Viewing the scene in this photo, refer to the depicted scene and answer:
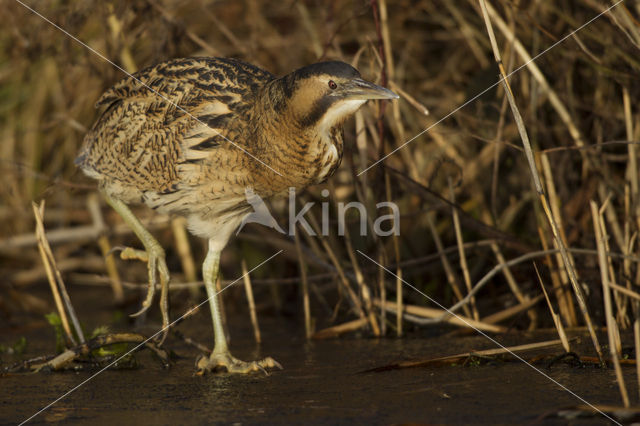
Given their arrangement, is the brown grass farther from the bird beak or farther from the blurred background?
the bird beak

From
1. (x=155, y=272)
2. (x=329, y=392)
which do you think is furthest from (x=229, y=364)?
(x=155, y=272)

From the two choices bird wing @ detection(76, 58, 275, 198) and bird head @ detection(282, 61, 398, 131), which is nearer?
bird head @ detection(282, 61, 398, 131)

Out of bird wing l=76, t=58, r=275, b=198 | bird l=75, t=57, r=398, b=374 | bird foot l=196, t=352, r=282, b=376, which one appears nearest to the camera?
bird l=75, t=57, r=398, b=374

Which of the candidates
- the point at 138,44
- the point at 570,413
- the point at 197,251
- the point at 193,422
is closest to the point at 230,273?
the point at 197,251

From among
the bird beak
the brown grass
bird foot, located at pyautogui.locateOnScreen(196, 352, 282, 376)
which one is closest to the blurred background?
the brown grass

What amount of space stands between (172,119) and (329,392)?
1.79m

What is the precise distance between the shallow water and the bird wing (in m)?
1.09

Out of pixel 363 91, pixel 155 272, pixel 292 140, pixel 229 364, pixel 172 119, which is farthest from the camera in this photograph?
pixel 155 272

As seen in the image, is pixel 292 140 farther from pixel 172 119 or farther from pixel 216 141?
pixel 172 119

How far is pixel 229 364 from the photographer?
13.5 feet

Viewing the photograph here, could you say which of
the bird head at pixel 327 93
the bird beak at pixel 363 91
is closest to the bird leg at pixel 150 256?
the bird head at pixel 327 93

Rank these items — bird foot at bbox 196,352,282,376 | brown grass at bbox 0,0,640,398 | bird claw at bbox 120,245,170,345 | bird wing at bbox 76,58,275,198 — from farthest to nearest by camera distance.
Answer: brown grass at bbox 0,0,640,398
bird claw at bbox 120,245,170,345
bird wing at bbox 76,58,275,198
bird foot at bbox 196,352,282,376

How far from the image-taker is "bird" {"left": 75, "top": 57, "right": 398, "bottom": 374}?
3855mm

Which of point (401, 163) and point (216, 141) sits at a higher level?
point (216, 141)
